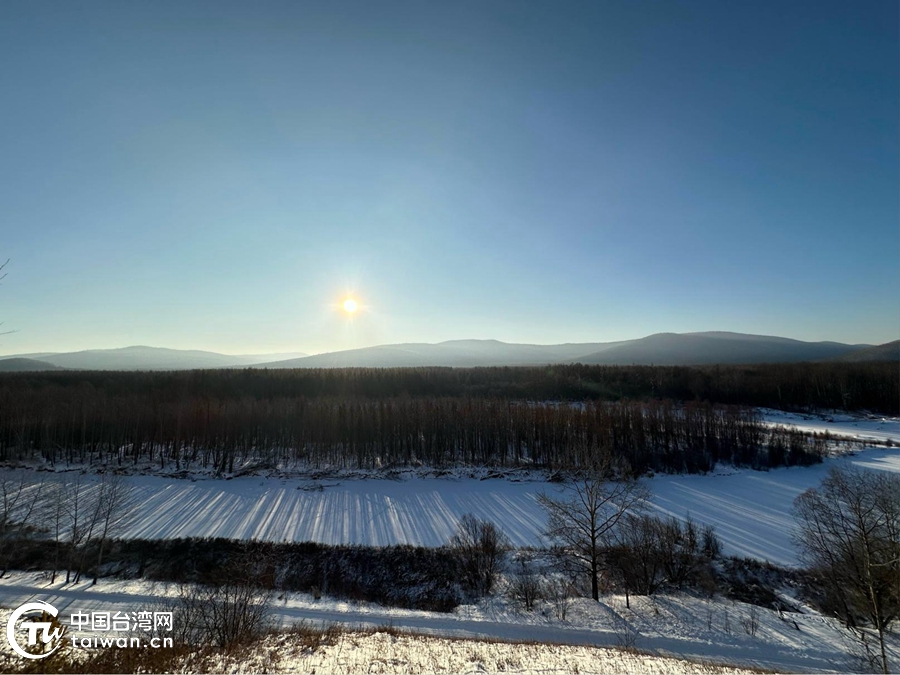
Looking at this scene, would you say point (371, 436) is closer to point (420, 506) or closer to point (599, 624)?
point (420, 506)

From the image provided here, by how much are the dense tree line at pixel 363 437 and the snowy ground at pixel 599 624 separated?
2689 centimetres

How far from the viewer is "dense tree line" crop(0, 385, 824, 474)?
159 feet

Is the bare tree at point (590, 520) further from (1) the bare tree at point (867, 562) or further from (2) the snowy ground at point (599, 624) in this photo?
(1) the bare tree at point (867, 562)

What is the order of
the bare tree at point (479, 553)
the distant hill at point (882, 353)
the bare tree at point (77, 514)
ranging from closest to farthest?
1. the bare tree at point (479, 553)
2. the bare tree at point (77, 514)
3. the distant hill at point (882, 353)

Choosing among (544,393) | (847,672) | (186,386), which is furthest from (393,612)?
(186,386)

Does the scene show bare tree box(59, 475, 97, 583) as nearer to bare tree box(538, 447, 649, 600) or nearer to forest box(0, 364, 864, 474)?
forest box(0, 364, 864, 474)

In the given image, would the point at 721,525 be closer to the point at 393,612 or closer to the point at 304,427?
the point at 393,612

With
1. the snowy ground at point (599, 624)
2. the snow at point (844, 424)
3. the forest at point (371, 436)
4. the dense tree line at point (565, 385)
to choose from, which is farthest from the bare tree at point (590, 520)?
the dense tree line at point (565, 385)

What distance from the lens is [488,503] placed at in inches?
1473

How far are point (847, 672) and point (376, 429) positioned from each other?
149 ft

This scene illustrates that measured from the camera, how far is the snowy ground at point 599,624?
47.0ft

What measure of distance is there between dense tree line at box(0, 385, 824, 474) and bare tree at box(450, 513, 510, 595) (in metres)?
20.7

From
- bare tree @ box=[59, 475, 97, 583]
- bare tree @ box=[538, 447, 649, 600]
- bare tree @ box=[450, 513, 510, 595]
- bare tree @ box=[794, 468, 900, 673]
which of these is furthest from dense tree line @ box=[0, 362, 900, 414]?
bare tree @ box=[794, 468, 900, 673]

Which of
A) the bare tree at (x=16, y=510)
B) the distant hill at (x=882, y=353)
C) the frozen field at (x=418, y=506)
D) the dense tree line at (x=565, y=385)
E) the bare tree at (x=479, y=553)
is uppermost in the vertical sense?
the distant hill at (x=882, y=353)
